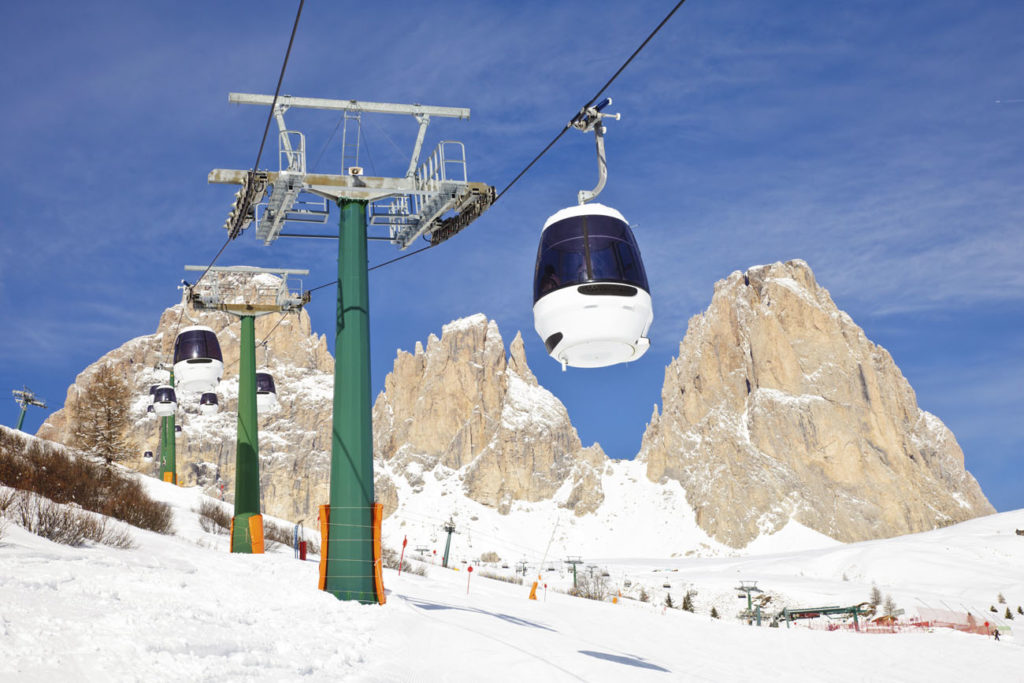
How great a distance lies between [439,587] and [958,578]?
45684mm

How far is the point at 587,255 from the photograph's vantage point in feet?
20.5

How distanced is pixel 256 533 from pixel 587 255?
1655 centimetres

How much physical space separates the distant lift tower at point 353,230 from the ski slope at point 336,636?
931 mm

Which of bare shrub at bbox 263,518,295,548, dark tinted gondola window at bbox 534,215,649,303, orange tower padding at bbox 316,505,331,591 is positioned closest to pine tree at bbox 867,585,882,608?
bare shrub at bbox 263,518,295,548

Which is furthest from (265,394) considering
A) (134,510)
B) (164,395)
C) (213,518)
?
(134,510)

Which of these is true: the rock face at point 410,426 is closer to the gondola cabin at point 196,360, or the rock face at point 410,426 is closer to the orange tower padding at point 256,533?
the orange tower padding at point 256,533

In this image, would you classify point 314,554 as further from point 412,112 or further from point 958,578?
point 958,578

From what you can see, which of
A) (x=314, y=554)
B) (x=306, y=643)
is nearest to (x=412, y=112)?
(x=306, y=643)

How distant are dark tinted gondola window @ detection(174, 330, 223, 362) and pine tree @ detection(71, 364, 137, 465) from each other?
15809 millimetres

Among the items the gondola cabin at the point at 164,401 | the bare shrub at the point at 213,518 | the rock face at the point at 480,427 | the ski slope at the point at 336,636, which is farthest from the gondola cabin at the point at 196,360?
the rock face at the point at 480,427

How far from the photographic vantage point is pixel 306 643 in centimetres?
746

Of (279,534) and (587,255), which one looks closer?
(587,255)

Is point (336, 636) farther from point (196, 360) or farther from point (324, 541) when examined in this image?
point (196, 360)

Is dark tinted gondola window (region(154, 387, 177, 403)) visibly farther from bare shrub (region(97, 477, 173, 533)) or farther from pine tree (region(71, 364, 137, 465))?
bare shrub (region(97, 477, 173, 533))
